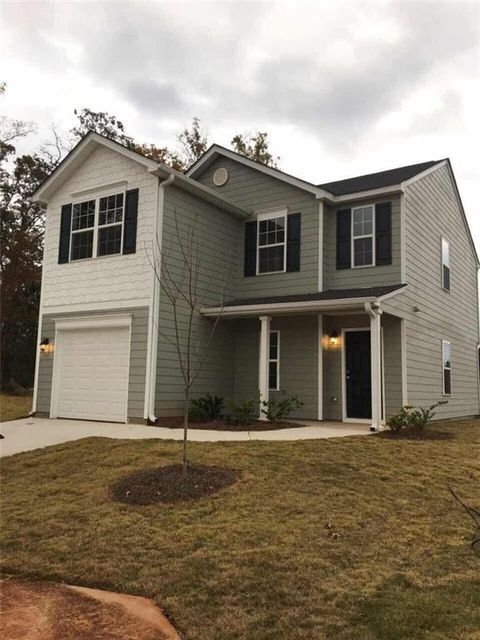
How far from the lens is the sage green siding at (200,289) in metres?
11.4

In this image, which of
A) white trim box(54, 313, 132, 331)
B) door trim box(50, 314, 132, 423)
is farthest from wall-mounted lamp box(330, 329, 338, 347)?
door trim box(50, 314, 132, 423)

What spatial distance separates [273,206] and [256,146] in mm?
13479

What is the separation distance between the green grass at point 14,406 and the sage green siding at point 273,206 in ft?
21.8

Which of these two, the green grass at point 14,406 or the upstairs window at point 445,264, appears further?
the upstairs window at point 445,264

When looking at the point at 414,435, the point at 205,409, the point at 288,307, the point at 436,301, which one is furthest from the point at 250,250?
the point at 414,435

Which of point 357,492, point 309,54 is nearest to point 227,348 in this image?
point 309,54

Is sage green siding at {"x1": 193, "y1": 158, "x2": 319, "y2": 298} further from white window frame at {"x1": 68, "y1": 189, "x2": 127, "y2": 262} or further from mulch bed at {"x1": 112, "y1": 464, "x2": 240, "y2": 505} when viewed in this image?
mulch bed at {"x1": 112, "y1": 464, "x2": 240, "y2": 505}

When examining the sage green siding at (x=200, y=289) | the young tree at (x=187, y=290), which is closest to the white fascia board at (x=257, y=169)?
the sage green siding at (x=200, y=289)

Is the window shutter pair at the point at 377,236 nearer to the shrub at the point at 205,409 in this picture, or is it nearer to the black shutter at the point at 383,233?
the black shutter at the point at 383,233

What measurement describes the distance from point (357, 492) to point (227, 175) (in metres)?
10.7

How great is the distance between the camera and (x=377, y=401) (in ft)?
33.4

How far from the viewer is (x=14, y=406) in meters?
16.4

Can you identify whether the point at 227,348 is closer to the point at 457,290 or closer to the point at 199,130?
the point at 457,290

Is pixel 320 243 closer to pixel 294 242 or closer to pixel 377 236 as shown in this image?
pixel 294 242
